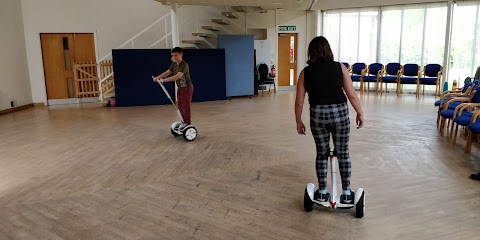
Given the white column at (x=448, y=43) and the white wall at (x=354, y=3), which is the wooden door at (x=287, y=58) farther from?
the white column at (x=448, y=43)

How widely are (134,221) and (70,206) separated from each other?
0.84 m

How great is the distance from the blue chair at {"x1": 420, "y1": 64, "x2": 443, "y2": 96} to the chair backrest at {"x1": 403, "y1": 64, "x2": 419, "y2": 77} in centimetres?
25

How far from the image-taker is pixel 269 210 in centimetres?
368

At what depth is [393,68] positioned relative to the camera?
1227 cm

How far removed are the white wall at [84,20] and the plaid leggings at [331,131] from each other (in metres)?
9.68

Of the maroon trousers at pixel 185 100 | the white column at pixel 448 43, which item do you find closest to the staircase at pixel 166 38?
the maroon trousers at pixel 185 100

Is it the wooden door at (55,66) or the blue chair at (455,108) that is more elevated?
the wooden door at (55,66)

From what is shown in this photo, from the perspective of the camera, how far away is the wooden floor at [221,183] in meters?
3.34

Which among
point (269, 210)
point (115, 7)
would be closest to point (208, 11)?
point (115, 7)

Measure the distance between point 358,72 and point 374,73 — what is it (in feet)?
1.74

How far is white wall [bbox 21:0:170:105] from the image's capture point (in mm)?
10961

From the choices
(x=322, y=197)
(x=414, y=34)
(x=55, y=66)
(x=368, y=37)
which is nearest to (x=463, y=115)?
(x=322, y=197)

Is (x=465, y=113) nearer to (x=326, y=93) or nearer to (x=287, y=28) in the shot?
(x=326, y=93)

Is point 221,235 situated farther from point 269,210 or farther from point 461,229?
point 461,229
